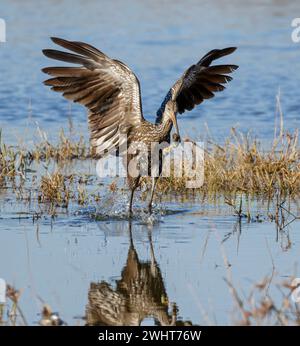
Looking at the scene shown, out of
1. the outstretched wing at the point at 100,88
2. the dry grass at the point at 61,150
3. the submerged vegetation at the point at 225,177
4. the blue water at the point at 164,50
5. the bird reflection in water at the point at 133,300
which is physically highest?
the blue water at the point at 164,50

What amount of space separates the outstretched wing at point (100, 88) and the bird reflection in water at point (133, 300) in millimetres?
2194

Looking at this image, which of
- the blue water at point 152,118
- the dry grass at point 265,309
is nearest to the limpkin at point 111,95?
the blue water at point 152,118

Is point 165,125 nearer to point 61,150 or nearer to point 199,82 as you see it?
point 199,82

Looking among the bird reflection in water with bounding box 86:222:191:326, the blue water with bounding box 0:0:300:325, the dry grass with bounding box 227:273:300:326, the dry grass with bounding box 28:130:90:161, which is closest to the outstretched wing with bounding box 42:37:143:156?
the blue water with bounding box 0:0:300:325

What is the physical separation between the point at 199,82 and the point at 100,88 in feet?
4.70

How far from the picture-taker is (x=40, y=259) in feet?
24.0

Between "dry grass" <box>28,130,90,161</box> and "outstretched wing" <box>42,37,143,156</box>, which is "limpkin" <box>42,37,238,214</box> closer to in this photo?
"outstretched wing" <box>42,37,143,156</box>

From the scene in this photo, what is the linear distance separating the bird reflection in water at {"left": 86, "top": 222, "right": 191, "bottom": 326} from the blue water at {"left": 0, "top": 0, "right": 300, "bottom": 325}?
58mm

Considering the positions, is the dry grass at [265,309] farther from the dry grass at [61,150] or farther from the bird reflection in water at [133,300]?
the dry grass at [61,150]

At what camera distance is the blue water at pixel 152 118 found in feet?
22.4

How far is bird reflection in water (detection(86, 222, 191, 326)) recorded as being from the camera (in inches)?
241

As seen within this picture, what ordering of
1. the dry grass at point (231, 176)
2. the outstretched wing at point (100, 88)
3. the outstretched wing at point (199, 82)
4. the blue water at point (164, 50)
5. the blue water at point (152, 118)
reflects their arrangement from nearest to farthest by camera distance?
the blue water at point (152, 118) < the outstretched wing at point (100, 88) < the dry grass at point (231, 176) < the outstretched wing at point (199, 82) < the blue water at point (164, 50)
